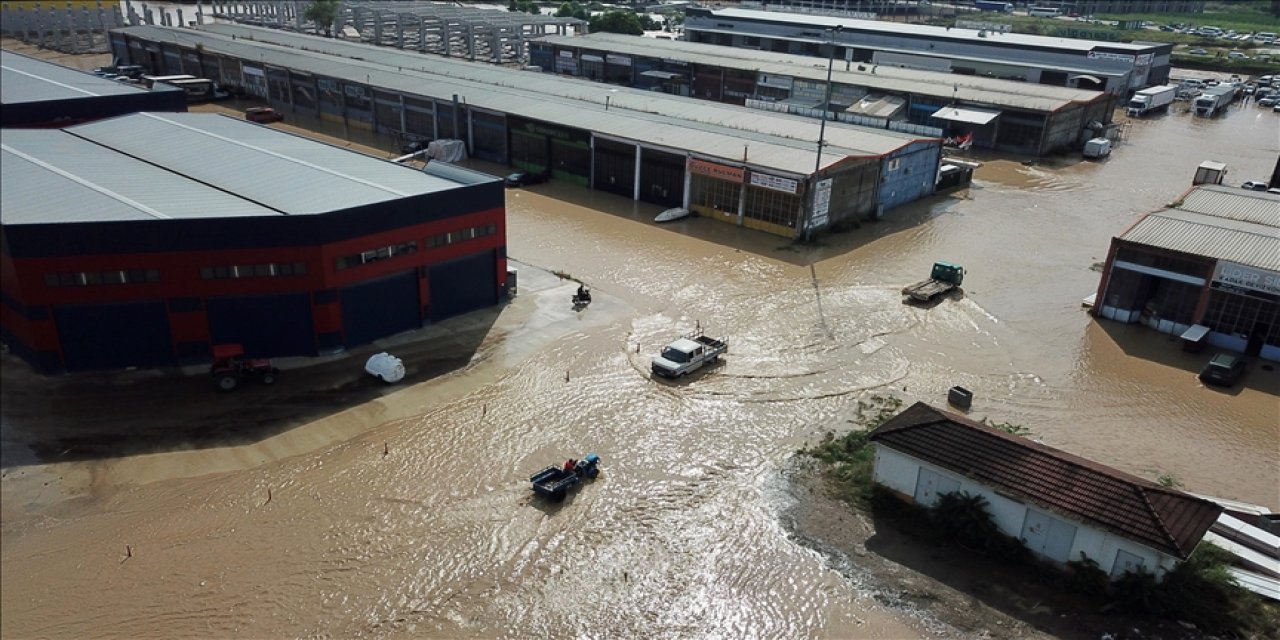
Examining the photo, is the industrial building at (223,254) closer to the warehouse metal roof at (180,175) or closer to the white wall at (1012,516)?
the warehouse metal roof at (180,175)

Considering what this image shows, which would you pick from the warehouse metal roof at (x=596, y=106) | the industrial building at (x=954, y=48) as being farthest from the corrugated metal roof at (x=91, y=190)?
the industrial building at (x=954, y=48)

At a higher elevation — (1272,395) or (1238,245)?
(1238,245)

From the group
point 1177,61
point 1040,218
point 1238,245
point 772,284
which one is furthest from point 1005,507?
point 1177,61

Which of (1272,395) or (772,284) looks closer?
(1272,395)

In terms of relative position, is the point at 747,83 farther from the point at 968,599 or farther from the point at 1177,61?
the point at 1177,61

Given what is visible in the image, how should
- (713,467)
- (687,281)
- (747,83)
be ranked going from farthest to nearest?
(747,83) → (687,281) → (713,467)

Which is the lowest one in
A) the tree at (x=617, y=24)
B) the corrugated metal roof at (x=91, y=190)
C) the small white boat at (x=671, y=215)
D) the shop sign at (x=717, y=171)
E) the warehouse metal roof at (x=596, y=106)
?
the small white boat at (x=671, y=215)

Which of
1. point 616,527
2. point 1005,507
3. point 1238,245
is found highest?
point 1238,245
